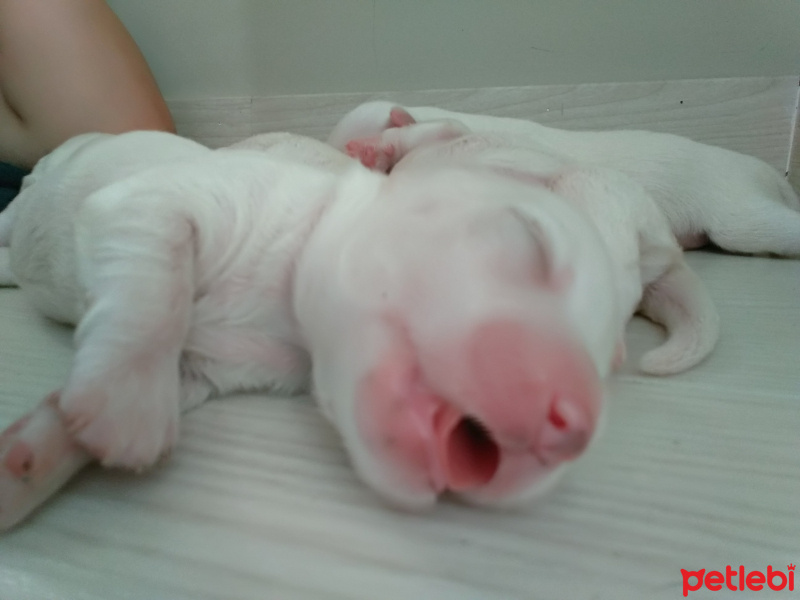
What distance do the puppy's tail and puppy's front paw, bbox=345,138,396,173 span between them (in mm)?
667

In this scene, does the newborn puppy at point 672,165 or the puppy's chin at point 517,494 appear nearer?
the puppy's chin at point 517,494

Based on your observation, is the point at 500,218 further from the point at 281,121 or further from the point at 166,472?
the point at 281,121

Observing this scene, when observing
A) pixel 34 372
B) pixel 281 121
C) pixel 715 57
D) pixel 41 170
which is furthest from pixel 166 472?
pixel 715 57

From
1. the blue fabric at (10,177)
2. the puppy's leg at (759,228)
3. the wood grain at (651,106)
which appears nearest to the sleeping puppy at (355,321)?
the puppy's leg at (759,228)

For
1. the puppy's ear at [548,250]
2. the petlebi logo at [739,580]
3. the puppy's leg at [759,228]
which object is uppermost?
the puppy's ear at [548,250]

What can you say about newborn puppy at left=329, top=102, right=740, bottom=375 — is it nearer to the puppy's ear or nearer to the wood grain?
the puppy's ear

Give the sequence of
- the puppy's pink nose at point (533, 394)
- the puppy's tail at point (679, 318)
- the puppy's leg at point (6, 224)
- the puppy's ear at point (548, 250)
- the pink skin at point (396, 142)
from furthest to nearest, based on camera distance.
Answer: the pink skin at point (396, 142) → the puppy's leg at point (6, 224) → the puppy's tail at point (679, 318) → the puppy's ear at point (548, 250) → the puppy's pink nose at point (533, 394)

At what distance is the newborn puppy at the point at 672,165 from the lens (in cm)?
141

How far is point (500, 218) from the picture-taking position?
0.57 m

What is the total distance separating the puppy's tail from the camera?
30.5 inches

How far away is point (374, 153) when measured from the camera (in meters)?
1.38

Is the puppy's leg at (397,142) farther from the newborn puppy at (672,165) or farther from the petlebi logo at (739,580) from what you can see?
the petlebi logo at (739,580)

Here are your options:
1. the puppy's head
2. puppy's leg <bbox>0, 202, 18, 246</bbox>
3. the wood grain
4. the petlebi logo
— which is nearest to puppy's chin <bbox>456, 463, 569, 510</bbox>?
the puppy's head

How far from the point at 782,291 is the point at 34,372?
1.23 m
